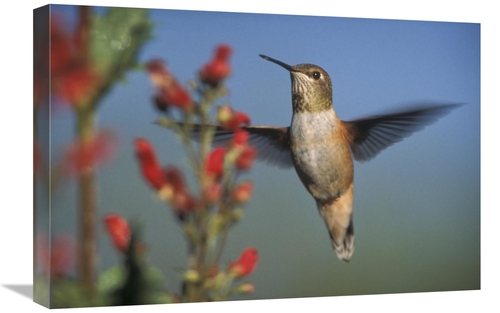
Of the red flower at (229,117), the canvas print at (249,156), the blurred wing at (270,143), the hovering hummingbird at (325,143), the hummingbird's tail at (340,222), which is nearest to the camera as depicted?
the canvas print at (249,156)

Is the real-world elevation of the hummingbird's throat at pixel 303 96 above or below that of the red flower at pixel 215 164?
above

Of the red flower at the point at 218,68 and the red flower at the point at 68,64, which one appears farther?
the red flower at the point at 218,68

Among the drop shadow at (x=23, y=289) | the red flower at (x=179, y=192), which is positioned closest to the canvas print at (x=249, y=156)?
the red flower at (x=179, y=192)

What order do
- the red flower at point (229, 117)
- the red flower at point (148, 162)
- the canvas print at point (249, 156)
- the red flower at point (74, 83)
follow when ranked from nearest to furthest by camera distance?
1. the red flower at point (74, 83)
2. the canvas print at point (249, 156)
3. the red flower at point (148, 162)
4. the red flower at point (229, 117)

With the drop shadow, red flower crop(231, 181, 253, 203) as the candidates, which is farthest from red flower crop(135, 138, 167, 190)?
the drop shadow

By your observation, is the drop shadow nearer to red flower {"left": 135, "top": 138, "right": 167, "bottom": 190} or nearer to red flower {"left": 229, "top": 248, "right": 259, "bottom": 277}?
red flower {"left": 135, "top": 138, "right": 167, "bottom": 190}

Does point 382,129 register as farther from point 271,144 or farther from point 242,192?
point 242,192

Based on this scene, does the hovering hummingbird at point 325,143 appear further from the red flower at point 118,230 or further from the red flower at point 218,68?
the red flower at point 118,230

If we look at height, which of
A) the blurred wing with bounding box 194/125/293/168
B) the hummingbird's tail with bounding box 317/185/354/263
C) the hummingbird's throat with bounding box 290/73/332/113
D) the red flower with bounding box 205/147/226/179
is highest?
the hummingbird's throat with bounding box 290/73/332/113

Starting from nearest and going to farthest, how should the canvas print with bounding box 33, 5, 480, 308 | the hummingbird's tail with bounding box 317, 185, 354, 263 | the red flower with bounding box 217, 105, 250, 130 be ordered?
the canvas print with bounding box 33, 5, 480, 308 < the red flower with bounding box 217, 105, 250, 130 < the hummingbird's tail with bounding box 317, 185, 354, 263
